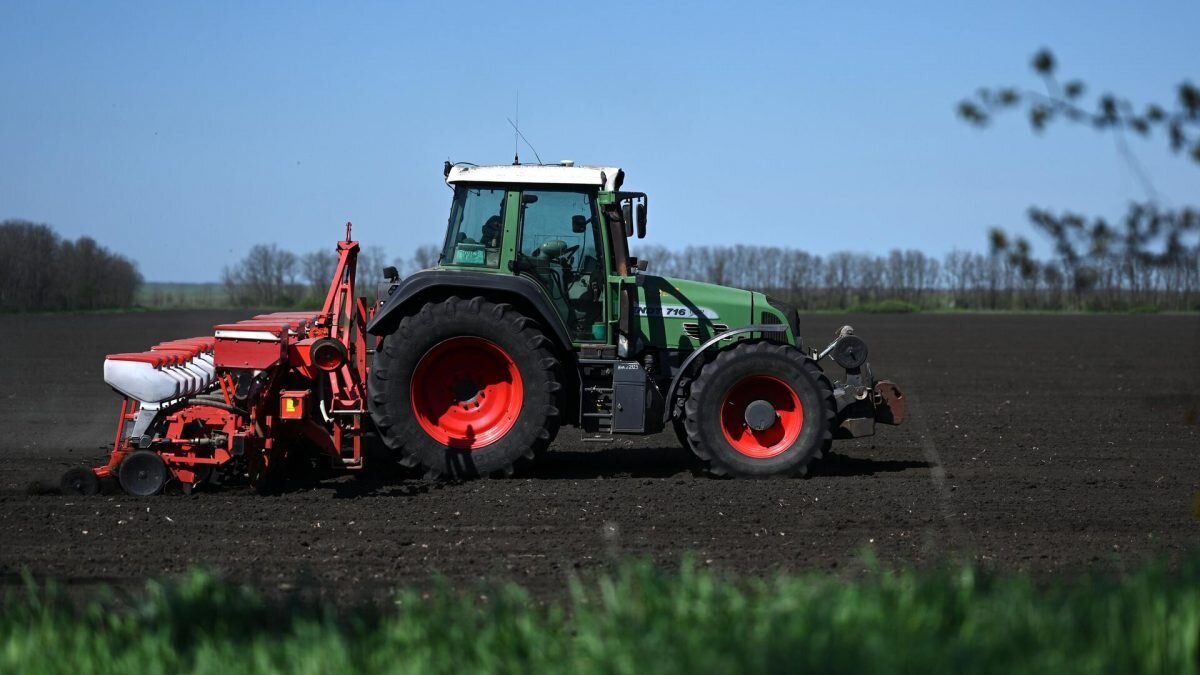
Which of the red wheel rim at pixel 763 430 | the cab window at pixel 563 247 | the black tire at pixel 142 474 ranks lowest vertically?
the black tire at pixel 142 474

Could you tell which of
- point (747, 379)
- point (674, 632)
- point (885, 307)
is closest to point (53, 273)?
point (885, 307)

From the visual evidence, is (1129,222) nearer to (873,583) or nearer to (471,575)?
(873,583)

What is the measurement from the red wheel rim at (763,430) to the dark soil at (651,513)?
371 mm

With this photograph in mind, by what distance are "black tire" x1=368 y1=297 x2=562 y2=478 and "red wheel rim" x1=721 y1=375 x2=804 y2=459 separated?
148cm

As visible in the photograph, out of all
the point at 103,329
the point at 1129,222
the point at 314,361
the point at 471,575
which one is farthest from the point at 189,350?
the point at 103,329

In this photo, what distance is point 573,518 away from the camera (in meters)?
8.74

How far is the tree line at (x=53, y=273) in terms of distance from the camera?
145 ft

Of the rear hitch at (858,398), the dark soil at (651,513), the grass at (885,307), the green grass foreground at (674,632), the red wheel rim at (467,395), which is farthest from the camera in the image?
the grass at (885,307)

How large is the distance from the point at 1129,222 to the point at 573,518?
17.0 feet

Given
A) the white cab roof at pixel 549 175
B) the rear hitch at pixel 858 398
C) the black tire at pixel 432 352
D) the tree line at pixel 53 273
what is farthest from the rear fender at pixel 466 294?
the tree line at pixel 53 273

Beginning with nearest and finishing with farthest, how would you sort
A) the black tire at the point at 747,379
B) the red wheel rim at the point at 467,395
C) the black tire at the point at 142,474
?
1. the black tire at the point at 142,474
2. the black tire at the point at 747,379
3. the red wheel rim at the point at 467,395

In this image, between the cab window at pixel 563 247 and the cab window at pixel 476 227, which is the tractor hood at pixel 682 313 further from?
the cab window at pixel 476 227

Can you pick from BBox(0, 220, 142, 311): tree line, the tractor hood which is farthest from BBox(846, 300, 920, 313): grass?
the tractor hood

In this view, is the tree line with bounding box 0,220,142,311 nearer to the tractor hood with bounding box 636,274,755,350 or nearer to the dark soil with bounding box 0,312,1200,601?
the dark soil with bounding box 0,312,1200,601
